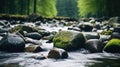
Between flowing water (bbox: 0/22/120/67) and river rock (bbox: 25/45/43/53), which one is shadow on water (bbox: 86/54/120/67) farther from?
river rock (bbox: 25/45/43/53)

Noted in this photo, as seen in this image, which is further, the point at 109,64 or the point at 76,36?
the point at 76,36

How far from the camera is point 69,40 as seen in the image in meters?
9.95

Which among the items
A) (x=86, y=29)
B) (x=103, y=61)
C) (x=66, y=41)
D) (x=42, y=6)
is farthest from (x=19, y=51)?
(x=42, y=6)

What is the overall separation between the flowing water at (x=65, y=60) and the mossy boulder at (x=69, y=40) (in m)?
0.44

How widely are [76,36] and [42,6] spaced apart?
133 ft

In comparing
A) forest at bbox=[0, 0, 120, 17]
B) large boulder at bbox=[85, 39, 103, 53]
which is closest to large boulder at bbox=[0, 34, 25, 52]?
large boulder at bbox=[85, 39, 103, 53]

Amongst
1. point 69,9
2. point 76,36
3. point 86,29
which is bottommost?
point 69,9

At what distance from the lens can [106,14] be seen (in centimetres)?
4622

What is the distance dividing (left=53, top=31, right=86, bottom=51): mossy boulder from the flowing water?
44 centimetres

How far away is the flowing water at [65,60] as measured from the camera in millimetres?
7402

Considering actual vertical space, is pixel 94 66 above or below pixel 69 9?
above

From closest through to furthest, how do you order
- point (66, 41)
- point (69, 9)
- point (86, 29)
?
1. point (66, 41)
2. point (86, 29)
3. point (69, 9)

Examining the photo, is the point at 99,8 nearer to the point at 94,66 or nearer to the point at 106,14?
the point at 106,14

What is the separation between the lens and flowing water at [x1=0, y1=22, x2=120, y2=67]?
7.40m
